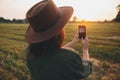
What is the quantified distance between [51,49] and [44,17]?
29 cm

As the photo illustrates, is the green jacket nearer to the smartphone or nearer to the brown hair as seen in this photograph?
the brown hair

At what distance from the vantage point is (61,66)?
7.82 feet

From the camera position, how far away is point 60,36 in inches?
93.7

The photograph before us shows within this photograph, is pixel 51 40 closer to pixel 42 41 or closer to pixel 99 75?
pixel 42 41

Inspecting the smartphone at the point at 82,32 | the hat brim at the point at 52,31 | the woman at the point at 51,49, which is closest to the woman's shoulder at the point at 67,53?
the woman at the point at 51,49

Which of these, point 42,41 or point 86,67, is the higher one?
point 42,41

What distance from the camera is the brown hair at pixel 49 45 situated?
236 cm

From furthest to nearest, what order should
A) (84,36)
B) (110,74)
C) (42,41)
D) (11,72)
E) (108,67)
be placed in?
(108,67) < (110,74) < (11,72) < (84,36) < (42,41)

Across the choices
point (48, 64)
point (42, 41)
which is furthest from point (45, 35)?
point (48, 64)

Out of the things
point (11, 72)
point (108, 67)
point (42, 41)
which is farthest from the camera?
point (108, 67)

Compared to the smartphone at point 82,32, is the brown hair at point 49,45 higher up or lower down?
higher up

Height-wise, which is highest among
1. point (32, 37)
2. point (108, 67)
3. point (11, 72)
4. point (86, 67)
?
point (32, 37)

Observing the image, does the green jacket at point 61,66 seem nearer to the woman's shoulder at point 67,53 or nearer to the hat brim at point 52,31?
the woman's shoulder at point 67,53

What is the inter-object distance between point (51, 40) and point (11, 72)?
5.82 m
